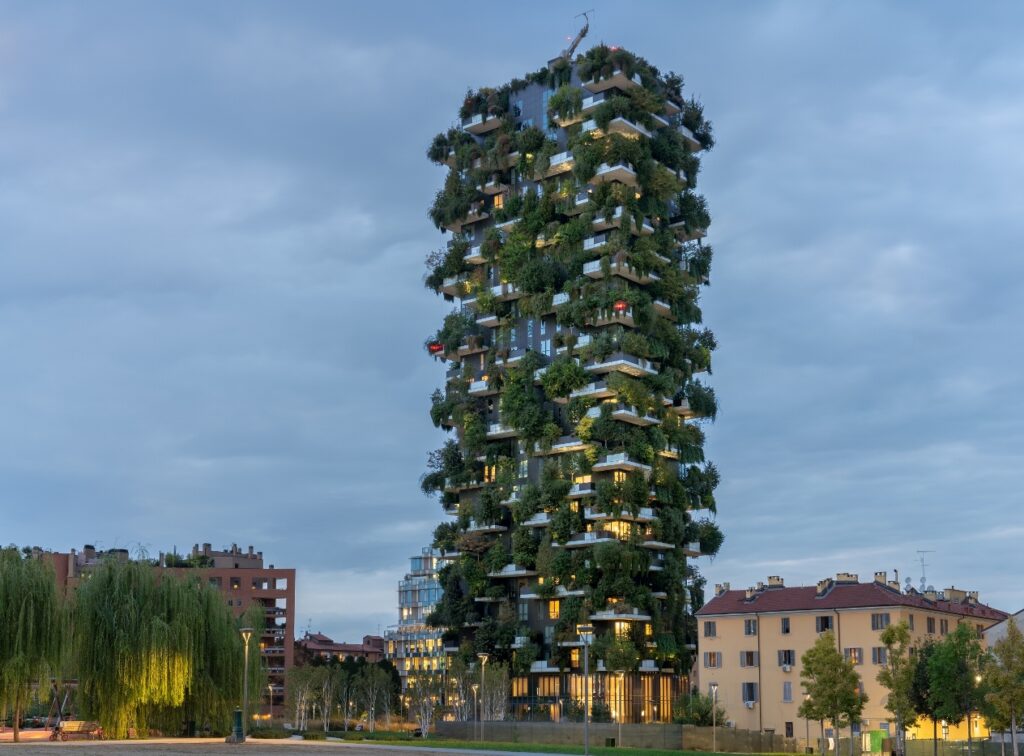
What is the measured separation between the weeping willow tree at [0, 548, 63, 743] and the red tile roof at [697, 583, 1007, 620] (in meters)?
63.7

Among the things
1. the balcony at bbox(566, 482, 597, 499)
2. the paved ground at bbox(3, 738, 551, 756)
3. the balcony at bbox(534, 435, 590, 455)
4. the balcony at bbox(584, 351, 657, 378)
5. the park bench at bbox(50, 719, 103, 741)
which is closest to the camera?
the paved ground at bbox(3, 738, 551, 756)

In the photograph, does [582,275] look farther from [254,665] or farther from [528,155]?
[254,665]

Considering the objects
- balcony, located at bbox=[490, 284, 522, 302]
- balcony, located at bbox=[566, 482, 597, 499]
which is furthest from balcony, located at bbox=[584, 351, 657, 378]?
balcony, located at bbox=[490, 284, 522, 302]

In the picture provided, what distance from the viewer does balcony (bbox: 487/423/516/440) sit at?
4906 inches

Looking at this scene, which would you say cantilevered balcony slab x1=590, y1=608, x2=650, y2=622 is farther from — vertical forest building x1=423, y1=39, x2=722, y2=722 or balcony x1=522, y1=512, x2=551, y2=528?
balcony x1=522, y1=512, x2=551, y2=528

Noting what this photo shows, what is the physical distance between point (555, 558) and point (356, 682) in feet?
152

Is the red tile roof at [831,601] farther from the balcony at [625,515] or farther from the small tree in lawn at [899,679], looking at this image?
the small tree in lawn at [899,679]

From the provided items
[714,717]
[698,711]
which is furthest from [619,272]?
[714,717]

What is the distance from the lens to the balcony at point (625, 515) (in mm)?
114500

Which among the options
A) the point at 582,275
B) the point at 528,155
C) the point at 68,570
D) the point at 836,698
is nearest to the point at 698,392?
the point at 582,275

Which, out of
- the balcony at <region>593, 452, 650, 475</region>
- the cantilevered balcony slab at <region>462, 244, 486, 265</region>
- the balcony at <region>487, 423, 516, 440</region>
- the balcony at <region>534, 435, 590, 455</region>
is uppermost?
the cantilevered balcony slab at <region>462, 244, 486, 265</region>

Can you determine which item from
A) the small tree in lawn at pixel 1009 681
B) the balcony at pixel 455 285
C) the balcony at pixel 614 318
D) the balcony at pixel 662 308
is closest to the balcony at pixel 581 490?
the balcony at pixel 614 318

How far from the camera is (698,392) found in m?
126

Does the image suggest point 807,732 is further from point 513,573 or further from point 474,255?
point 474,255
